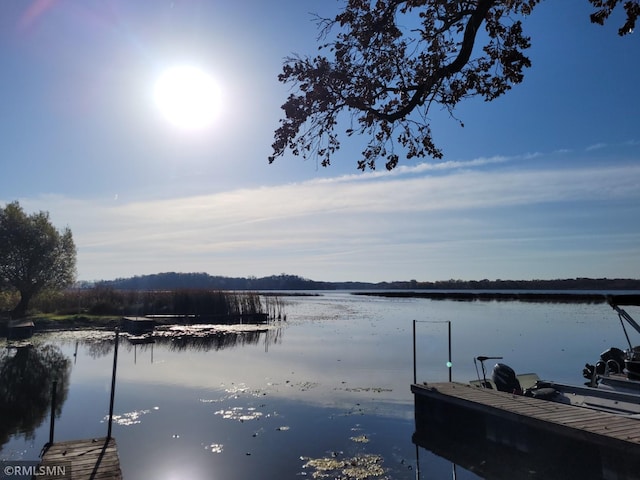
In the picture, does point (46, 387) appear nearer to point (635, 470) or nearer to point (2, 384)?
point (2, 384)

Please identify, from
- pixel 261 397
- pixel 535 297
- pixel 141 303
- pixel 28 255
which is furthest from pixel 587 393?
pixel 535 297

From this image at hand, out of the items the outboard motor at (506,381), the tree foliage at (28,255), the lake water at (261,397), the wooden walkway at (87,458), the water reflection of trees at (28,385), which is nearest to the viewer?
the wooden walkway at (87,458)

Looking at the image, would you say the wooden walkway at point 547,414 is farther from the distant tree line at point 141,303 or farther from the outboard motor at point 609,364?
the distant tree line at point 141,303

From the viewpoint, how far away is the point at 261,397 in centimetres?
1839

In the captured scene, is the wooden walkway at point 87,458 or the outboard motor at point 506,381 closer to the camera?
the wooden walkway at point 87,458

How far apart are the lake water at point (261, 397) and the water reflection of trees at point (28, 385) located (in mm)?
104

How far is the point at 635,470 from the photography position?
8914mm

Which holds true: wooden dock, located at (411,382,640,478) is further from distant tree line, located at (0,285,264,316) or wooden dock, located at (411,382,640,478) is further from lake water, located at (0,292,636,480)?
distant tree line, located at (0,285,264,316)

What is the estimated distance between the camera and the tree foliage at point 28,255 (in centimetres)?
4841

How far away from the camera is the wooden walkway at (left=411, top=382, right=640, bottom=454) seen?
9.47 metres

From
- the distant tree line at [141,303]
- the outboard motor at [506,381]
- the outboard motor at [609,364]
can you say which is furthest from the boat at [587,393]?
the distant tree line at [141,303]

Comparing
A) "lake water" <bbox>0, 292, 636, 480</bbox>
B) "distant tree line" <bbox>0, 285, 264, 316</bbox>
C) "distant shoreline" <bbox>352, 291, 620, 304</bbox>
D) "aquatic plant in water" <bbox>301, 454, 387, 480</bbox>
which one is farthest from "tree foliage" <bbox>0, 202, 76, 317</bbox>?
"distant shoreline" <bbox>352, 291, 620, 304</bbox>

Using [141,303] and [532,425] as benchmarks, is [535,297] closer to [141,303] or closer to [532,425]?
[141,303]

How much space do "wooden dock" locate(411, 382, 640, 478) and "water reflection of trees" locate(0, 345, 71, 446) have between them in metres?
12.2
